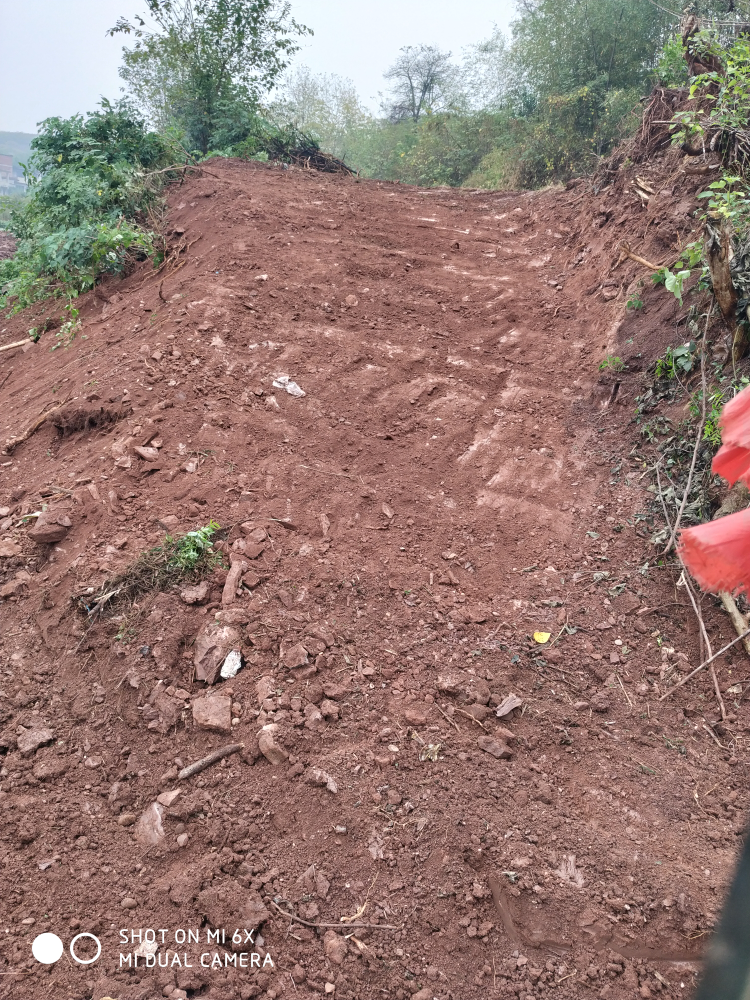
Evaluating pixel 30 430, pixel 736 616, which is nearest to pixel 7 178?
pixel 30 430

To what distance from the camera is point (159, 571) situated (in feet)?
8.00

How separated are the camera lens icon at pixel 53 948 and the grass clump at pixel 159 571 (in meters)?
1.07

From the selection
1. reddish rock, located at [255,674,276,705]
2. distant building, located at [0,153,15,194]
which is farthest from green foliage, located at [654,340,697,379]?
distant building, located at [0,153,15,194]

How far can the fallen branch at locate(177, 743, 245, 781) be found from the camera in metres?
1.92

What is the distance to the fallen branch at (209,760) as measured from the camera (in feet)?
6.29

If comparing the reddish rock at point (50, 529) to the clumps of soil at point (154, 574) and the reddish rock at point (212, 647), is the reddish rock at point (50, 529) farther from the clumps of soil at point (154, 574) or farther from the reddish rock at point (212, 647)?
the reddish rock at point (212, 647)

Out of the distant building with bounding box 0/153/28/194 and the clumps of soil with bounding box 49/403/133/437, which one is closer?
the clumps of soil with bounding box 49/403/133/437

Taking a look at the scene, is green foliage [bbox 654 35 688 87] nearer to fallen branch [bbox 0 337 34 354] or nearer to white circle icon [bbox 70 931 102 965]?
fallen branch [bbox 0 337 34 354]

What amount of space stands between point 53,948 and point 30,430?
8.95 feet

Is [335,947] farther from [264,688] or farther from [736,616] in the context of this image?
[736,616]

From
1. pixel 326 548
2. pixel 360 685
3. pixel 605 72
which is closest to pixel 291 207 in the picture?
pixel 326 548

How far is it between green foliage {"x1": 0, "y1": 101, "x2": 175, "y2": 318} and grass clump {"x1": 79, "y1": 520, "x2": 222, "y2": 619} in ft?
9.59

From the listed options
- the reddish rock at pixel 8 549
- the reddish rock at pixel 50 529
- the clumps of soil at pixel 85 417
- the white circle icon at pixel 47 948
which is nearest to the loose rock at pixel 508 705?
the white circle icon at pixel 47 948

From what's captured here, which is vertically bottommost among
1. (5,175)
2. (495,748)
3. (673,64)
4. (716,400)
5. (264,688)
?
(495,748)
